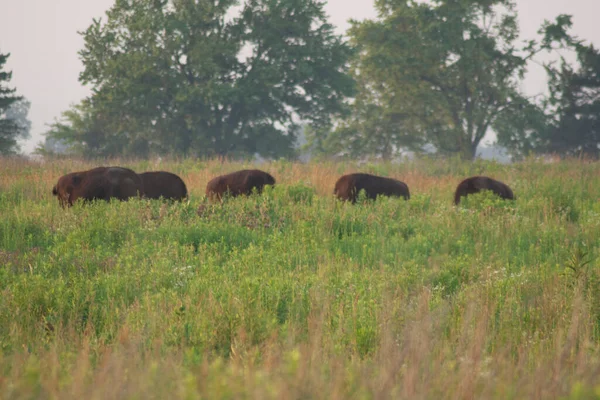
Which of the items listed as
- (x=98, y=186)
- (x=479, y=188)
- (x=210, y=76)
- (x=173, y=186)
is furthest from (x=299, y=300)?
(x=210, y=76)

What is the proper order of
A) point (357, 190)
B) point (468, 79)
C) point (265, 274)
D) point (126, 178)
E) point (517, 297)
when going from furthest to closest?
point (468, 79) < point (357, 190) < point (126, 178) < point (265, 274) < point (517, 297)

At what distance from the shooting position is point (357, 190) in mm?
11914

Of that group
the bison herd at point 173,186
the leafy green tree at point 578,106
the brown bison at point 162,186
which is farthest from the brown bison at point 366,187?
the leafy green tree at point 578,106

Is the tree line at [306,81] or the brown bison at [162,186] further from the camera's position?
the tree line at [306,81]

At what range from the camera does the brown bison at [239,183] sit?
1194 centimetres

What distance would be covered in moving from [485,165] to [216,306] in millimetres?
17900

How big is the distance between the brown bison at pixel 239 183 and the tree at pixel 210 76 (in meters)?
18.5

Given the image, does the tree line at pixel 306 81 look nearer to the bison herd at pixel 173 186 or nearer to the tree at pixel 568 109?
the tree at pixel 568 109

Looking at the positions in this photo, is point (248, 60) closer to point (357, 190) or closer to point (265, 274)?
point (357, 190)

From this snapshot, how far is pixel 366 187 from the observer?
39.5 feet

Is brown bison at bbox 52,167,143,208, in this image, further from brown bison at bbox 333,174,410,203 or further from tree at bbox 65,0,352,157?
tree at bbox 65,0,352,157

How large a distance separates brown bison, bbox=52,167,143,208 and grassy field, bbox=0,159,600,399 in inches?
23.2

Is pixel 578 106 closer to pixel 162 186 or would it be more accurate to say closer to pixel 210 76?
pixel 210 76


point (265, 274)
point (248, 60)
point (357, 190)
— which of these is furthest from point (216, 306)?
point (248, 60)
